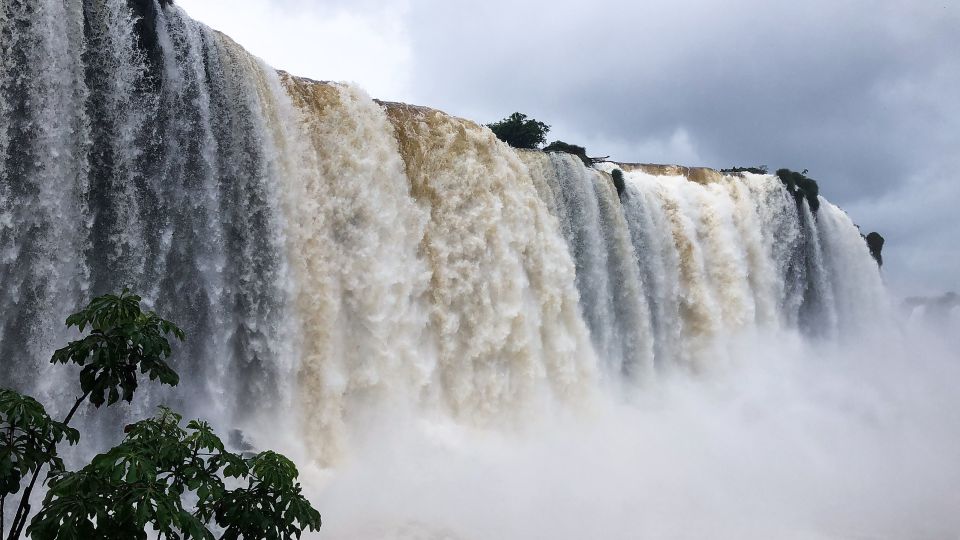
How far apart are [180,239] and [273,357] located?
1.94m

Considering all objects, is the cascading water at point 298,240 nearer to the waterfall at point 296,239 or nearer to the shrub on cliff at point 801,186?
the waterfall at point 296,239

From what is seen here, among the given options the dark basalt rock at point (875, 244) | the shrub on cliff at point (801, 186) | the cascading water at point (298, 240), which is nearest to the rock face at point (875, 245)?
the dark basalt rock at point (875, 244)

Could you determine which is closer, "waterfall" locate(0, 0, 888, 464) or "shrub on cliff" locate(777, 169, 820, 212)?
"waterfall" locate(0, 0, 888, 464)

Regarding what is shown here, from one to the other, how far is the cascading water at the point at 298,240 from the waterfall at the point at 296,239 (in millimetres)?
27

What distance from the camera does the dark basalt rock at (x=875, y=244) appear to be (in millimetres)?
29781

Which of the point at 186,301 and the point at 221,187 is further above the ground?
the point at 221,187

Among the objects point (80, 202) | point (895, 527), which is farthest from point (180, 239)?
point (895, 527)

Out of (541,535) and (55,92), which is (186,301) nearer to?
(55,92)

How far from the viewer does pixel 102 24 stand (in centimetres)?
833

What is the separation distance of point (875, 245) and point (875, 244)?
0.22ft

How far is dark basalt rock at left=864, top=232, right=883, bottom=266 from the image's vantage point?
2978cm

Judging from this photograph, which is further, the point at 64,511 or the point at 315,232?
the point at 315,232

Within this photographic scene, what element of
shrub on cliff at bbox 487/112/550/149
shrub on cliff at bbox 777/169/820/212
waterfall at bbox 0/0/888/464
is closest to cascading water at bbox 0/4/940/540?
waterfall at bbox 0/0/888/464

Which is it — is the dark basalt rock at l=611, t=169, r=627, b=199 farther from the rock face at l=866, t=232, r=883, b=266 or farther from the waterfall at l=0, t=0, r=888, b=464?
the rock face at l=866, t=232, r=883, b=266
